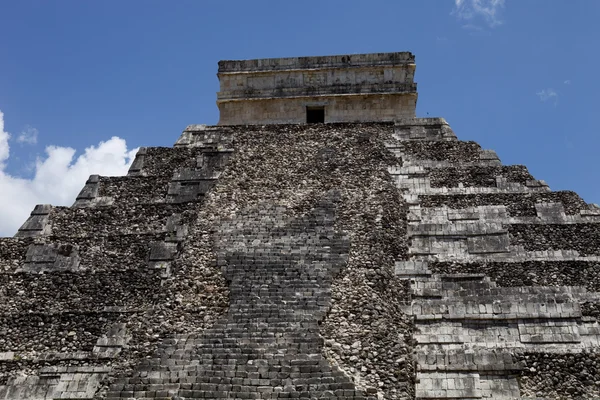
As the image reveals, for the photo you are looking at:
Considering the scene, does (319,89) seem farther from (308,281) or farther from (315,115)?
(308,281)

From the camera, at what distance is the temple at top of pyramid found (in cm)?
1823

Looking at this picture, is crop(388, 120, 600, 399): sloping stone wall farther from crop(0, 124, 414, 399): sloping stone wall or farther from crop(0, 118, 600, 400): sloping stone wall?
crop(0, 124, 414, 399): sloping stone wall

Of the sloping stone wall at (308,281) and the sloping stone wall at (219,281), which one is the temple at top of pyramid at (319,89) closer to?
the sloping stone wall at (219,281)

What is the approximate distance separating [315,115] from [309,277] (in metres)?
8.26

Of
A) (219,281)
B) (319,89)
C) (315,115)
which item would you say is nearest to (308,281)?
(219,281)

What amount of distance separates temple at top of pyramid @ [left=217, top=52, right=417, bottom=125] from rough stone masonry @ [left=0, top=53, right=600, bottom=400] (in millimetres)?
2005

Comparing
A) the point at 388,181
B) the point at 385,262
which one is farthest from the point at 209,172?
the point at 385,262

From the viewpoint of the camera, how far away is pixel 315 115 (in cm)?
1869

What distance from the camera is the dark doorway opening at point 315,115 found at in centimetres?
1847

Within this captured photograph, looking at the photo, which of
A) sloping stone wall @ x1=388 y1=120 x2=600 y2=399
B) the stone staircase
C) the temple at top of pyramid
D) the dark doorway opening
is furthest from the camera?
the dark doorway opening

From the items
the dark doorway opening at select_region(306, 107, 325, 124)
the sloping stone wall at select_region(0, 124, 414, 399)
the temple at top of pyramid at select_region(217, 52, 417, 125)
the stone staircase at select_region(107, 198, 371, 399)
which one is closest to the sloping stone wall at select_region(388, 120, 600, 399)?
the sloping stone wall at select_region(0, 124, 414, 399)

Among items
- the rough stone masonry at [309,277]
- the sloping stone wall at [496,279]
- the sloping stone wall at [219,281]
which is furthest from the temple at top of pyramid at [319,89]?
the sloping stone wall at [496,279]

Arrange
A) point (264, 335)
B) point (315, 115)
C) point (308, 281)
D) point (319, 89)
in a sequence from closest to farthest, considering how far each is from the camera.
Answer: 1. point (264, 335)
2. point (308, 281)
3. point (319, 89)
4. point (315, 115)

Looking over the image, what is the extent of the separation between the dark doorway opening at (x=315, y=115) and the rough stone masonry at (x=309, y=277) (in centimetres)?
218
